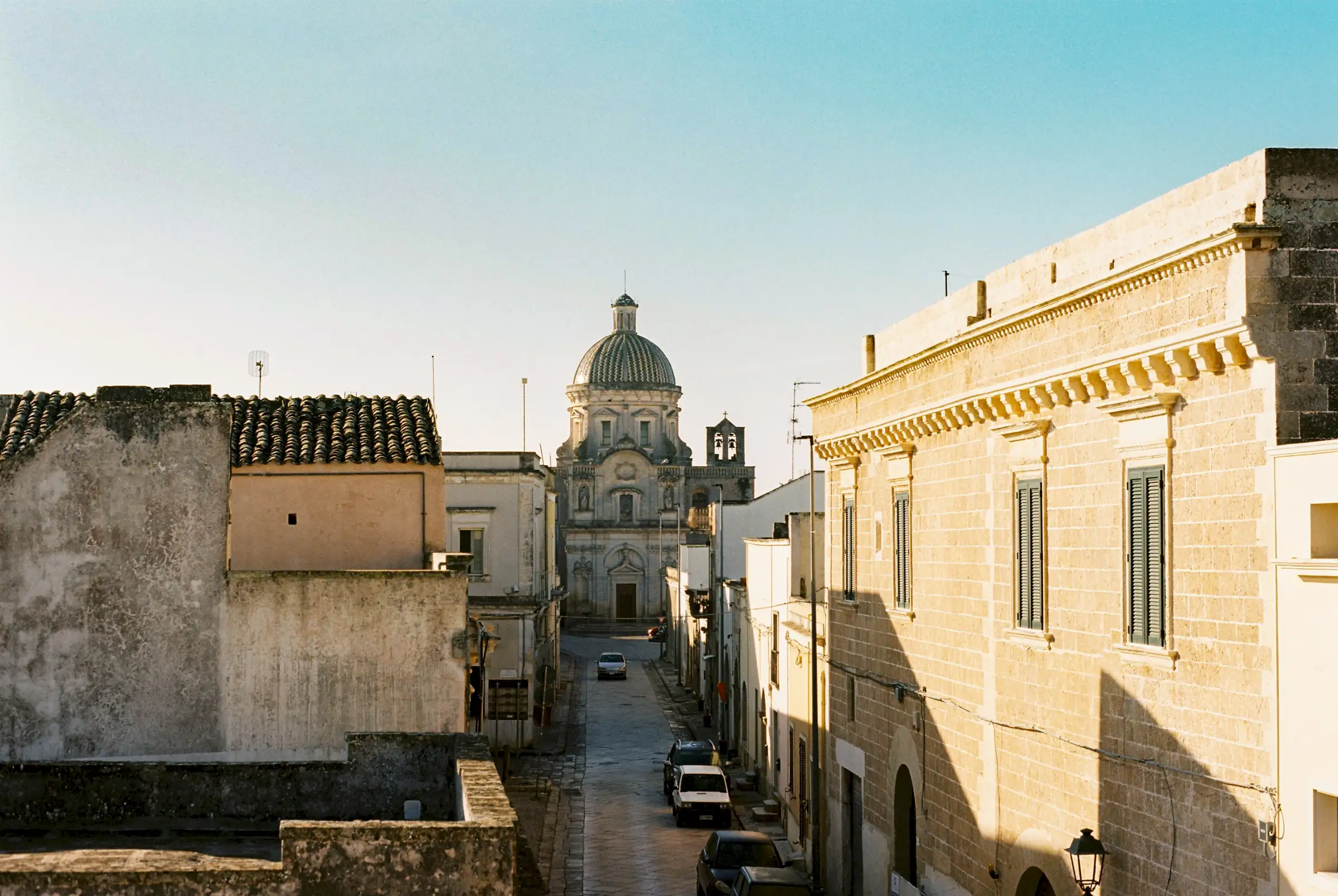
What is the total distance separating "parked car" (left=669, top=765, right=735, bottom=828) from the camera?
30.5 meters

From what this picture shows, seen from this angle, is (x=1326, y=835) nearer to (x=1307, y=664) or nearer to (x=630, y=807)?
(x=1307, y=664)

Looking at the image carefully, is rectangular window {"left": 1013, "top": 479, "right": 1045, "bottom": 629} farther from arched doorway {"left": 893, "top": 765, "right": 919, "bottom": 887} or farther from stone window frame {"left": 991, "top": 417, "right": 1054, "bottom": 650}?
arched doorway {"left": 893, "top": 765, "right": 919, "bottom": 887}

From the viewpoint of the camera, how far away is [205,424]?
1722 cm

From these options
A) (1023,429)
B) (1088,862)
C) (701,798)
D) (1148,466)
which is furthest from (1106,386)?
(701,798)

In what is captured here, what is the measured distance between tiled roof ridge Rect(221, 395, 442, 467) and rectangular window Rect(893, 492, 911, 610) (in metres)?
7.08

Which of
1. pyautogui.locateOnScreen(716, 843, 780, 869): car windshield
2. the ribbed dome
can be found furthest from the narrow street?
the ribbed dome

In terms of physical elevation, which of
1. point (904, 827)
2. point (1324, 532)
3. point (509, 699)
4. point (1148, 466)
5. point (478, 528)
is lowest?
point (509, 699)

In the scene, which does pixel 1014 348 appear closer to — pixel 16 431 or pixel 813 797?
pixel 813 797

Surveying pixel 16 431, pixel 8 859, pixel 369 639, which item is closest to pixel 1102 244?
pixel 369 639

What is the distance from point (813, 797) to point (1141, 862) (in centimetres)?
1185

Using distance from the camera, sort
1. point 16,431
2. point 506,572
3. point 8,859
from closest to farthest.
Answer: point 8,859 → point 16,431 → point 506,572

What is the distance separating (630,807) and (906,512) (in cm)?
1486

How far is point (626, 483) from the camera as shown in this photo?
299 feet

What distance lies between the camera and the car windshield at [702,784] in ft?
101
